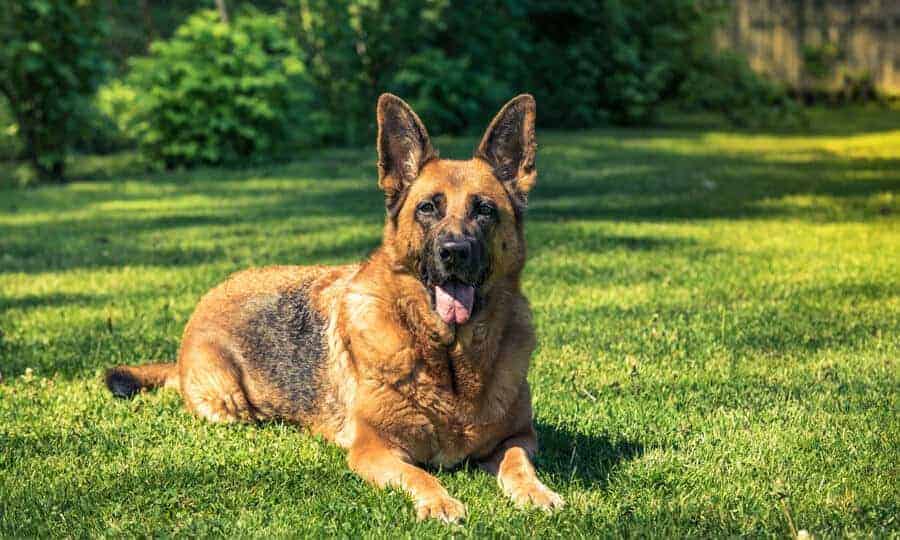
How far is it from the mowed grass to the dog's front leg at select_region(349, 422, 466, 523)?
0.25 feet

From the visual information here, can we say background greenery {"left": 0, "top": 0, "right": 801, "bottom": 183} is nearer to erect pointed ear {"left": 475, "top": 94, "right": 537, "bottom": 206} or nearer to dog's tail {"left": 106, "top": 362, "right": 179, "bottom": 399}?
dog's tail {"left": 106, "top": 362, "right": 179, "bottom": 399}

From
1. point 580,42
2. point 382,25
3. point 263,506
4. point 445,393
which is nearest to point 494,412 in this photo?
point 445,393

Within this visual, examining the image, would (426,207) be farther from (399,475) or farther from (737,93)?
(737,93)

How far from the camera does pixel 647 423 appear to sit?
545 centimetres

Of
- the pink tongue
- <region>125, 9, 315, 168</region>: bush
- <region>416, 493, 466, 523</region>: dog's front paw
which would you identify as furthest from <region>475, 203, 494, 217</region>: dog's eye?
<region>125, 9, 315, 168</region>: bush

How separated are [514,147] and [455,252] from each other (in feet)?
2.48

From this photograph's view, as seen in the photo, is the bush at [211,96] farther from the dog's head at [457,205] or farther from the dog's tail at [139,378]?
the dog's head at [457,205]

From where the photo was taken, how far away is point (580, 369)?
6512 mm

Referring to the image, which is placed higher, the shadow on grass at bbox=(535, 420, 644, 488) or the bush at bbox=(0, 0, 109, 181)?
the bush at bbox=(0, 0, 109, 181)

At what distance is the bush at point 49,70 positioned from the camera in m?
17.2

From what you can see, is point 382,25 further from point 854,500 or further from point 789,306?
point 854,500

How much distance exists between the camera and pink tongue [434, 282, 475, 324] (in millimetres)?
4676

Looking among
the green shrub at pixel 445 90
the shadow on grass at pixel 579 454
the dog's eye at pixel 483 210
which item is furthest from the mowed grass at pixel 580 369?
the green shrub at pixel 445 90

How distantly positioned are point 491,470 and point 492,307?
0.71m
